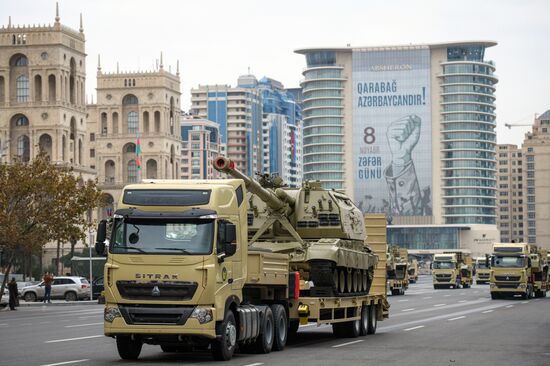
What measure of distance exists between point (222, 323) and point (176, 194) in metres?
2.26

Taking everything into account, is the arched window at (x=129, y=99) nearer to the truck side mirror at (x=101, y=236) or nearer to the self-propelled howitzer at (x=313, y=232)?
the self-propelled howitzer at (x=313, y=232)

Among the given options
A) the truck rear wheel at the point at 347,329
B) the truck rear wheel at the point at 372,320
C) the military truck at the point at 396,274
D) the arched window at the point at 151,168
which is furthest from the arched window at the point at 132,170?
the truck rear wheel at the point at 347,329

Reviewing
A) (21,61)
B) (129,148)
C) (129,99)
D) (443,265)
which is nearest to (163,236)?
(443,265)

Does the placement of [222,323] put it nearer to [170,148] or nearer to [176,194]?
[176,194]

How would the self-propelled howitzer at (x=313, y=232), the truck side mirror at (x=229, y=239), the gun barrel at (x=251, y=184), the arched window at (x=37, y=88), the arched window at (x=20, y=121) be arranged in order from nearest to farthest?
the truck side mirror at (x=229, y=239)
the gun barrel at (x=251, y=184)
the self-propelled howitzer at (x=313, y=232)
the arched window at (x=37, y=88)
the arched window at (x=20, y=121)

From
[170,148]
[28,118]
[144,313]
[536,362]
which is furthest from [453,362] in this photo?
[170,148]

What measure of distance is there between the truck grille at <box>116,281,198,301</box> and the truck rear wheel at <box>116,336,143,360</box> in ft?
3.81

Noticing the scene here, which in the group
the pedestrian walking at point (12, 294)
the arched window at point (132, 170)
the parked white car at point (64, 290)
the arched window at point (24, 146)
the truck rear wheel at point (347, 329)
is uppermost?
the arched window at point (24, 146)

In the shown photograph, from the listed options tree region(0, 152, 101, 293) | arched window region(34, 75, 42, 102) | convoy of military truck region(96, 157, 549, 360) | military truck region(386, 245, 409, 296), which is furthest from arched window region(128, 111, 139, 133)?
convoy of military truck region(96, 157, 549, 360)

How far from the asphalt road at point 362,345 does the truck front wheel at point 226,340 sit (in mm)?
235

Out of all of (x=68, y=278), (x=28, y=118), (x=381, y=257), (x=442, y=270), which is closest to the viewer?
(x=381, y=257)

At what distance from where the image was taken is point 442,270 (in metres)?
87.1

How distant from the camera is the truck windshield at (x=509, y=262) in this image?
60.2m

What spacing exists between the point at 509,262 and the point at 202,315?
4182 cm
